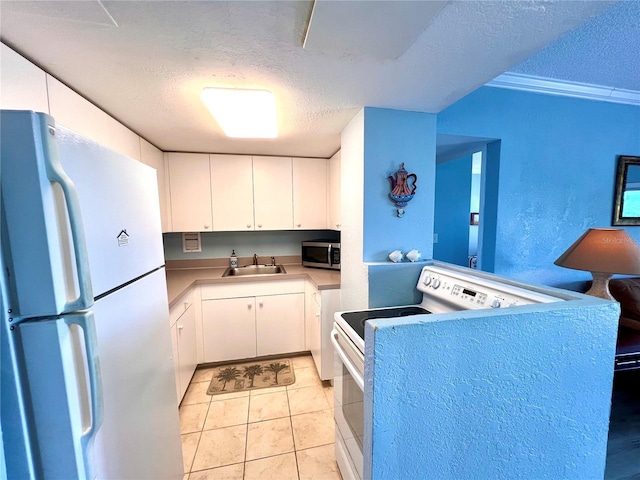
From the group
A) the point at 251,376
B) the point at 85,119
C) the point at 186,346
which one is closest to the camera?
the point at 85,119

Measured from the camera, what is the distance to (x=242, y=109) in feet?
4.98

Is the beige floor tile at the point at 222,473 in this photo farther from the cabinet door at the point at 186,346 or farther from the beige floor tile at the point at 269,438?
the cabinet door at the point at 186,346

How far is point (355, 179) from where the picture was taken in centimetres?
175

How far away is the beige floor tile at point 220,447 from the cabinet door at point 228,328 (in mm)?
732

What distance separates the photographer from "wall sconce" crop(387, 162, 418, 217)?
1.62 meters

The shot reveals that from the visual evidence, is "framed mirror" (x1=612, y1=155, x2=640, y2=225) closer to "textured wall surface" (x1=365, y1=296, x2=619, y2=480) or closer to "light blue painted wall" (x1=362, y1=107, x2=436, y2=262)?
"light blue painted wall" (x1=362, y1=107, x2=436, y2=262)

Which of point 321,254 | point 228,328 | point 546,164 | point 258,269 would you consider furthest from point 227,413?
point 546,164

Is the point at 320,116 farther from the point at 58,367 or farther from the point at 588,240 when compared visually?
the point at 588,240

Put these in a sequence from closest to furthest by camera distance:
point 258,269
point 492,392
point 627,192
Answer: point 492,392 < point 627,192 < point 258,269

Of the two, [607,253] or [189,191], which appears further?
[189,191]

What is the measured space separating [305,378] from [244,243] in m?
1.59

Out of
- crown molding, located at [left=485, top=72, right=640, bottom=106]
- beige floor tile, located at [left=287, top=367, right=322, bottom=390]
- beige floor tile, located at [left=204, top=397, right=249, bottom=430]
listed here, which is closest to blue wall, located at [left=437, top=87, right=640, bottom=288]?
crown molding, located at [left=485, top=72, right=640, bottom=106]

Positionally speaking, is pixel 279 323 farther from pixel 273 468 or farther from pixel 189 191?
pixel 189 191

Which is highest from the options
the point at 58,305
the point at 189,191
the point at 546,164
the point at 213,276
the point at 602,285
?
the point at 546,164
